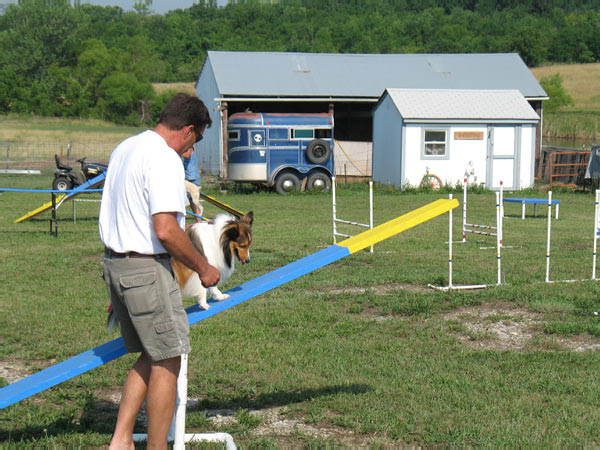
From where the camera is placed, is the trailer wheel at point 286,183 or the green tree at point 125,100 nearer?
the trailer wheel at point 286,183

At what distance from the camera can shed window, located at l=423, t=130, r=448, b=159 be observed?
79.3 ft

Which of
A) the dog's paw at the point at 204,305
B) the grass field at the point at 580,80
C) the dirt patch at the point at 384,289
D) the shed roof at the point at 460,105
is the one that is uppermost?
the grass field at the point at 580,80

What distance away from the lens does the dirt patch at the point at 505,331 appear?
618cm

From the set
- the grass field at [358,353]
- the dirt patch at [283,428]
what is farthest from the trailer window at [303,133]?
the dirt patch at [283,428]

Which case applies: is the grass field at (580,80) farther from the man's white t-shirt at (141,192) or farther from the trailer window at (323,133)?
the man's white t-shirt at (141,192)

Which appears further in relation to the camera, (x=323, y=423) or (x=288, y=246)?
(x=288, y=246)

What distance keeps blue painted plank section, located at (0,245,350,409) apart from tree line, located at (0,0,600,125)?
6125 centimetres

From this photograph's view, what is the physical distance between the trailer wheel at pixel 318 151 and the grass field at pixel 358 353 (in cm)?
1164

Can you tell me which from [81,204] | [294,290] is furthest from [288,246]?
[81,204]

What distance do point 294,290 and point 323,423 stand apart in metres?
4.23

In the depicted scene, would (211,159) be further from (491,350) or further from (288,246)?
(491,350)

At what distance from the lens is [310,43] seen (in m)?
85.1

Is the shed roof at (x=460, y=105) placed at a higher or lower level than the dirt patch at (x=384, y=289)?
higher

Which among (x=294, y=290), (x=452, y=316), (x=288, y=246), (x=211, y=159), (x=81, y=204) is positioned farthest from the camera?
(x=211, y=159)
